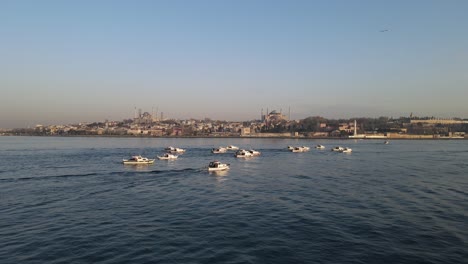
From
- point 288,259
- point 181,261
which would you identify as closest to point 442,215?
point 288,259

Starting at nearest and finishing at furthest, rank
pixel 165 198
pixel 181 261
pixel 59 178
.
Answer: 1. pixel 181 261
2. pixel 165 198
3. pixel 59 178

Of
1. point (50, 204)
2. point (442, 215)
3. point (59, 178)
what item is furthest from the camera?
point (59, 178)

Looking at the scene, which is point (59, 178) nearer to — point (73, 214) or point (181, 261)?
point (73, 214)

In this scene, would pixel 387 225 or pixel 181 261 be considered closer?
pixel 181 261

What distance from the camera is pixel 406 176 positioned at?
1166 inches

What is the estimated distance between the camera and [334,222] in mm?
15312

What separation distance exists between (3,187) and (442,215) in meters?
24.5

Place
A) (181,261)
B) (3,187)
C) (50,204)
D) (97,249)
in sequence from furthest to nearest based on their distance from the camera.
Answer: (3,187)
(50,204)
(97,249)
(181,261)

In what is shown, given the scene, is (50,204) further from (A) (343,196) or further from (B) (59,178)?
(A) (343,196)

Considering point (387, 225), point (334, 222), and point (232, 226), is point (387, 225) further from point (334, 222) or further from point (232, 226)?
point (232, 226)

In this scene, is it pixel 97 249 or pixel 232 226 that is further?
pixel 232 226

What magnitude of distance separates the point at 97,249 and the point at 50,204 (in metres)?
8.34

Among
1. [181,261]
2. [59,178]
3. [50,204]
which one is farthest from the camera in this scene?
[59,178]

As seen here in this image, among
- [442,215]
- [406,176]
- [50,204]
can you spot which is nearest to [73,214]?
[50,204]
